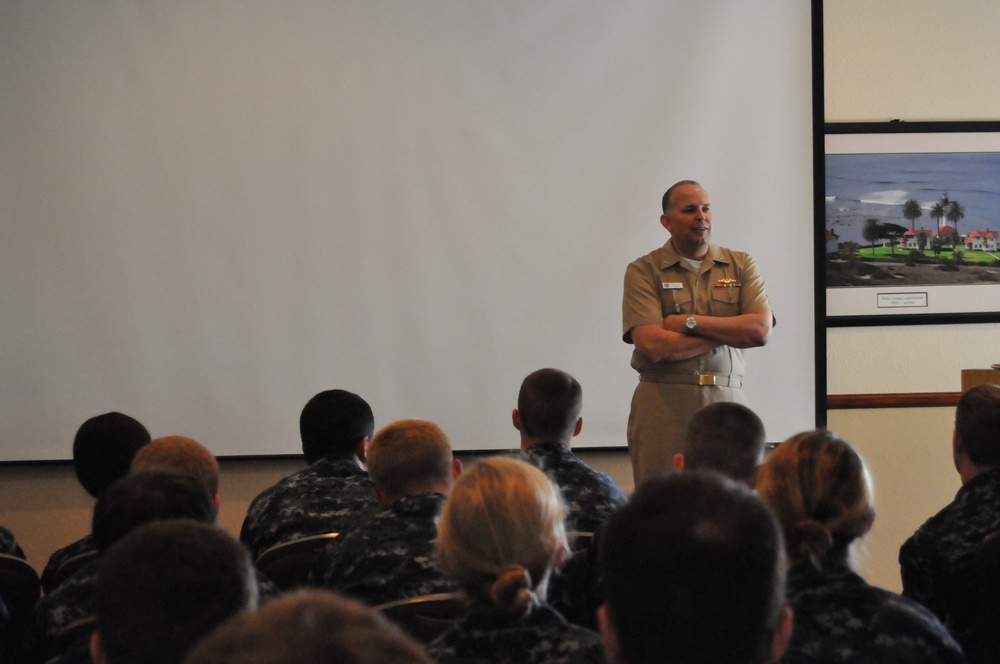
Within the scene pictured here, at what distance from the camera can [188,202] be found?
4.41 m

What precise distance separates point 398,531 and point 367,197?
2.62 metres

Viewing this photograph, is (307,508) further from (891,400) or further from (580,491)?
(891,400)

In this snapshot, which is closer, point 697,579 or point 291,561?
point 697,579

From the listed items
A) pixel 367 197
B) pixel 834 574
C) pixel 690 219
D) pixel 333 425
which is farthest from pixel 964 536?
pixel 367 197

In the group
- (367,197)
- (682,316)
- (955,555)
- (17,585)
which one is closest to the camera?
(955,555)

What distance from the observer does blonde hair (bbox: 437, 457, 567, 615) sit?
1.50m

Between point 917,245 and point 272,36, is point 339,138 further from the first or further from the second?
point 917,245

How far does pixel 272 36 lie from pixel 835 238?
9.20 ft

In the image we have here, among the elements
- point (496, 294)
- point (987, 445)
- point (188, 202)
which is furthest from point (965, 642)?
point (188, 202)

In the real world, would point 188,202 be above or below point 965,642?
above

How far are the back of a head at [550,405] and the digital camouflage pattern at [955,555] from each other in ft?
3.23

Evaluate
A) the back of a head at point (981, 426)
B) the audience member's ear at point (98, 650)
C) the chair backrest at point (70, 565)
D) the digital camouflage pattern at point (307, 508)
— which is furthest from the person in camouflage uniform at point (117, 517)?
the back of a head at point (981, 426)

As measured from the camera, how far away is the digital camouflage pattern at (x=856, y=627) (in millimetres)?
1486

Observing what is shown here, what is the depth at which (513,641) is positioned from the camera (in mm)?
1399
